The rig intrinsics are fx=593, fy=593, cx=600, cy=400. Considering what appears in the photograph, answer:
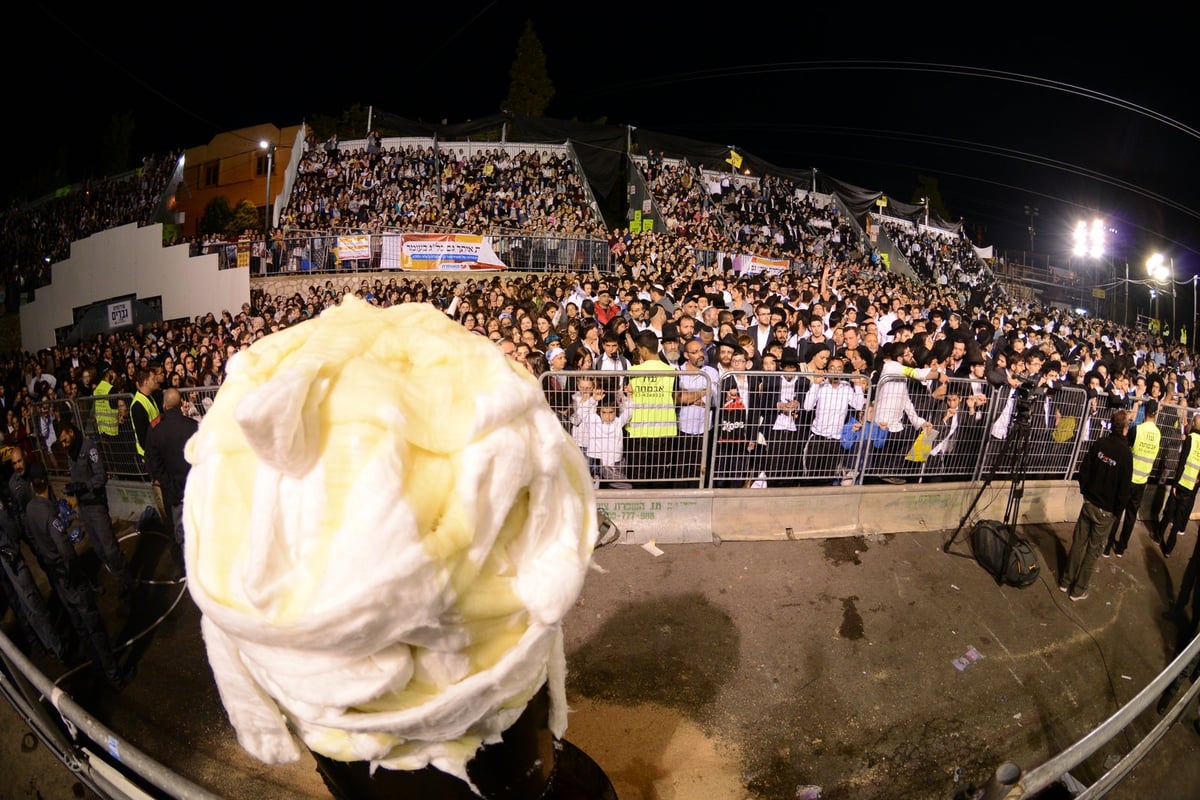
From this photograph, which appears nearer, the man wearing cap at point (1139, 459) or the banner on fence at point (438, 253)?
the man wearing cap at point (1139, 459)

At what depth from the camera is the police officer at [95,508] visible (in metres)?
5.32

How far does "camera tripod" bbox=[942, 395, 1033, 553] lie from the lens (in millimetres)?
6281

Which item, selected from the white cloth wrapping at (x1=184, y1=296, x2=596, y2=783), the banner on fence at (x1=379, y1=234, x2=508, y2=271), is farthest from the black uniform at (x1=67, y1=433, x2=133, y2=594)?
the banner on fence at (x1=379, y1=234, x2=508, y2=271)

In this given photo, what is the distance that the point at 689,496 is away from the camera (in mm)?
6449

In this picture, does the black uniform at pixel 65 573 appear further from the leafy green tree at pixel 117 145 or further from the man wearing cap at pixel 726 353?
the man wearing cap at pixel 726 353

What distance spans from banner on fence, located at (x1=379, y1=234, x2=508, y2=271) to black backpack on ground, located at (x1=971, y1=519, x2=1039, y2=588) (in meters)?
16.3

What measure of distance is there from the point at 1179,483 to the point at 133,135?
13121 millimetres

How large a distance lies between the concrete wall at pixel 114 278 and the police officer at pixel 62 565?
2.22 metres

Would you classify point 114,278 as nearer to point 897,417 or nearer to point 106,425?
point 106,425

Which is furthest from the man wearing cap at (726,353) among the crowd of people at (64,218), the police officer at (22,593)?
the crowd of people at (64,218)

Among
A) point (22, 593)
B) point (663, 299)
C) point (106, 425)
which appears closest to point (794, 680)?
point (22, 593)

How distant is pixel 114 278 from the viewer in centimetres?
637

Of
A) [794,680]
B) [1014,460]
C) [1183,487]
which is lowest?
[794,680]

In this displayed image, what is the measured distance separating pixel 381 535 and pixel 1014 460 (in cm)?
770
